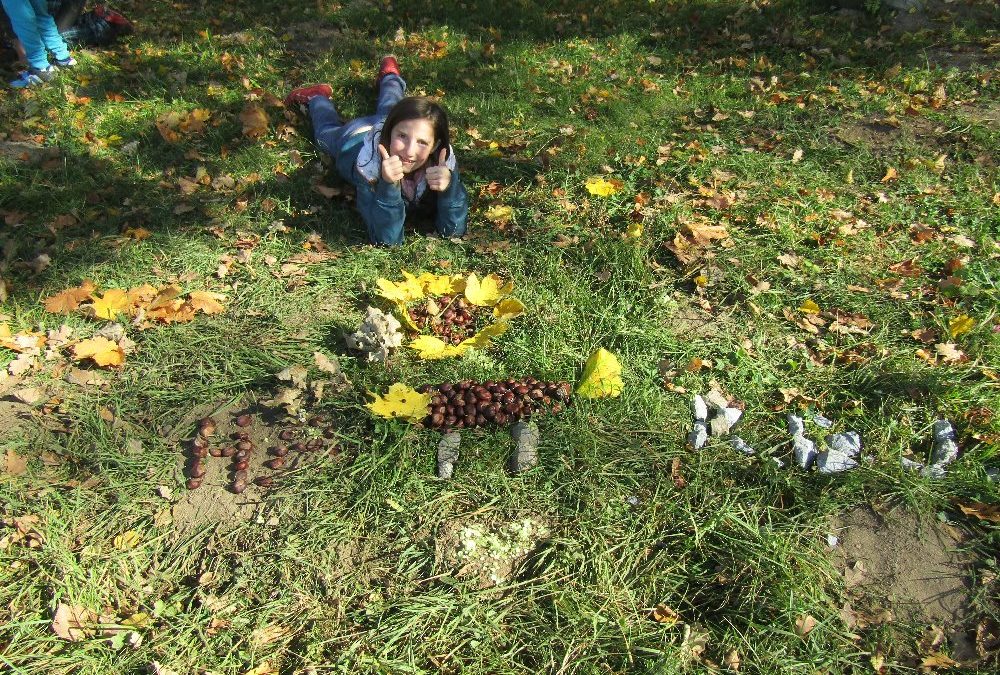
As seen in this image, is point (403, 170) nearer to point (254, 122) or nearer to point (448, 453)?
point (448, 453)

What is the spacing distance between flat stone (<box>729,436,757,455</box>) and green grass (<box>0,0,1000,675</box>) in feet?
0.15

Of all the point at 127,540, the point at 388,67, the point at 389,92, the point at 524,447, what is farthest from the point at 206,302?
the point at 388,67

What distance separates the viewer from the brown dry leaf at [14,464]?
2852 millimetres

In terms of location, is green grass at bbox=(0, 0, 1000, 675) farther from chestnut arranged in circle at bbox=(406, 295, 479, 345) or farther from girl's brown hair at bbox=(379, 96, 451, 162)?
girl's brown hair at bbox=(379, 96, 451, 162)

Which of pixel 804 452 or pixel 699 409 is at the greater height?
pixel 699 409

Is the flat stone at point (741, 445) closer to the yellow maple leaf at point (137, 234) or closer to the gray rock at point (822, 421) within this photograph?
the gray rock at point (822, 421)

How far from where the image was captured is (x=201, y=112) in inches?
203

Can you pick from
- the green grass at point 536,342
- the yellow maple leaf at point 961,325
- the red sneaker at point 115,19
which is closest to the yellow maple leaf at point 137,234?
the green grass at point 536,342

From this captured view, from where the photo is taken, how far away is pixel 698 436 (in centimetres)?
302

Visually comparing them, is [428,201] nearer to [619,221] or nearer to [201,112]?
[619,221]

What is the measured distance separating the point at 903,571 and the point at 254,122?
5.01 m

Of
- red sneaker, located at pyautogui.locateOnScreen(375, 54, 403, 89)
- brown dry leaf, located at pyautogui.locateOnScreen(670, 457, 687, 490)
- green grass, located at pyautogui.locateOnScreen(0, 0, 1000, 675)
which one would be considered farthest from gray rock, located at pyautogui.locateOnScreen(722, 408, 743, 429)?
red sneaker, located at pyautogui.locateOnScreen(375, 54, 403, 89)

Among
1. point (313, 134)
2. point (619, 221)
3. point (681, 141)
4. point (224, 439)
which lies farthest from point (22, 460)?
point (681, 141)

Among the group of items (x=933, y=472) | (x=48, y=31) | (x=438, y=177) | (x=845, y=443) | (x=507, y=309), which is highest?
(x=48, y=31)
